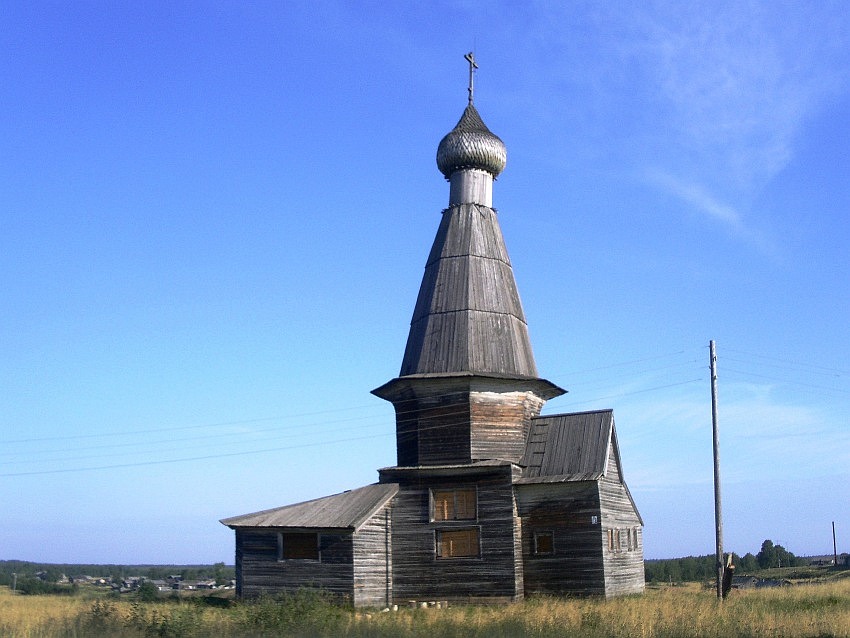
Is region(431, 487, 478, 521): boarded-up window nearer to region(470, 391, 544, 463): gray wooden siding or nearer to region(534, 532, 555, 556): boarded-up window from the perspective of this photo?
region(470, 391, 544, 463): gray wooden siding

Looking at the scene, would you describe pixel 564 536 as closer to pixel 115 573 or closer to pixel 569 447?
pixel 569 447

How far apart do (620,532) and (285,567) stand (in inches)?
385

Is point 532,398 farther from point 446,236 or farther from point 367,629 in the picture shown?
point 367,629

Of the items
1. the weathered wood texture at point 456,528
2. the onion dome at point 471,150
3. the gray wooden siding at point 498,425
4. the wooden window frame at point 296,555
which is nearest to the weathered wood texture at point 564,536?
the weathered wood texture at point 456,528

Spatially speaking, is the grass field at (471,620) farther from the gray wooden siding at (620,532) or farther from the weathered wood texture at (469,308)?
the weathered wood texture at (469,308)

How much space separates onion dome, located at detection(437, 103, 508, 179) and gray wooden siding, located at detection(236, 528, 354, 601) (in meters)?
12.9

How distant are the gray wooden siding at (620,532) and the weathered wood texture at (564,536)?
34 centimetres

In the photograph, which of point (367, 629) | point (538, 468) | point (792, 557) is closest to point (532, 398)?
point (538, 468)

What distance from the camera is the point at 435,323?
27.9 m

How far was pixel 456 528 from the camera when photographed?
1008 inches

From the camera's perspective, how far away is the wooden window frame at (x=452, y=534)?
25406 mm

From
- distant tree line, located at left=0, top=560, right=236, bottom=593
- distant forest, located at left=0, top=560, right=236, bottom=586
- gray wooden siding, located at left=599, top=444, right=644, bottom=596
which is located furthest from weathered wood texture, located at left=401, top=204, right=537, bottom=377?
distant forest, located at left=0, top=560, right=236, bottom=586

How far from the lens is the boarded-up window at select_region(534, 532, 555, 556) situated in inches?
998

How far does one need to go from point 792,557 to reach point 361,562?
60854mm
